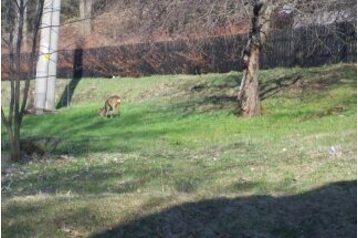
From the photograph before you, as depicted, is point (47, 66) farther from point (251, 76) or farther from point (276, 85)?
point (251, 76)

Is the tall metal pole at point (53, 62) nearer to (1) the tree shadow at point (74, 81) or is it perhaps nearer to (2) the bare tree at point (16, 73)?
(1) the tree shadow at point (74, 81)

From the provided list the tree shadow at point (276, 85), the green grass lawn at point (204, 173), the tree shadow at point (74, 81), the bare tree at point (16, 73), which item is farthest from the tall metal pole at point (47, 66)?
the bare tree at point (16, 73)

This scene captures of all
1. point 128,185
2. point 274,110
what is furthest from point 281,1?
point 128,185

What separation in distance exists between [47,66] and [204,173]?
17.4 m

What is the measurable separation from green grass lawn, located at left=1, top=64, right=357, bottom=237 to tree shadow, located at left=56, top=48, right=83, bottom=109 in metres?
9.53

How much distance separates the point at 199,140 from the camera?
1734 cm

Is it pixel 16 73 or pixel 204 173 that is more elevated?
pixel 16 73

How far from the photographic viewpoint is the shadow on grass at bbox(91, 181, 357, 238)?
6746 millimetres

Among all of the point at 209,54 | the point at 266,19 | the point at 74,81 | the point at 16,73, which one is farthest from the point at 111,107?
the point at 74,81

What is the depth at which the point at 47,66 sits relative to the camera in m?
27.0

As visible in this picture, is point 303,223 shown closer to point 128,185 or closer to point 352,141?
point 128,185

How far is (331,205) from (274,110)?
1358 cm

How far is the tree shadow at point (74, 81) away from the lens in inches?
1355

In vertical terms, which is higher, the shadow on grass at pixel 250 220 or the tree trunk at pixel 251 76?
the tree trunk at pixel 251 76
